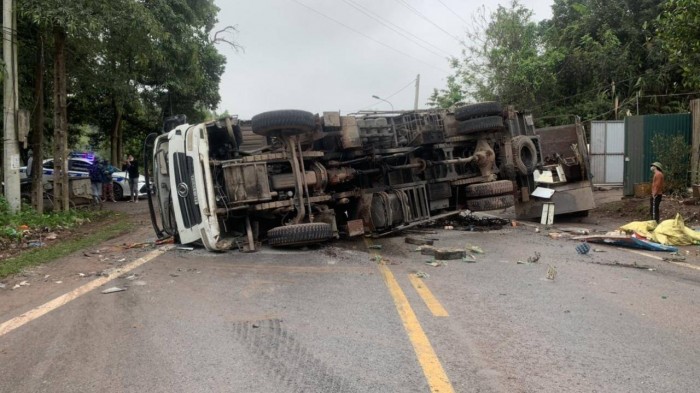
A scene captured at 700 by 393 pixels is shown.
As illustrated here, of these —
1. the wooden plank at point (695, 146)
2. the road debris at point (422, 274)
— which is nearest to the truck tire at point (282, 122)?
the road debris at point (422, 274)

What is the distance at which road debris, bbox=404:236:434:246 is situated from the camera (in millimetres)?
9281

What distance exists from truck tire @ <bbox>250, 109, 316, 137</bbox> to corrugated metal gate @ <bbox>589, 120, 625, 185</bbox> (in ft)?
47.1

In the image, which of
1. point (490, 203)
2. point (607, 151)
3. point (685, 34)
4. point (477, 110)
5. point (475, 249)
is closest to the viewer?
point (475, 249)

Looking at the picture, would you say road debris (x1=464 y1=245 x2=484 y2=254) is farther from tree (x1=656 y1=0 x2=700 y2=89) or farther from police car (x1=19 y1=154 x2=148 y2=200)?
police car (x1=19 y1=154 x2=148 y2=200)

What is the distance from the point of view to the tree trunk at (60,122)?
13.6 meters

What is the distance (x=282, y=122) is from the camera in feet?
27.7

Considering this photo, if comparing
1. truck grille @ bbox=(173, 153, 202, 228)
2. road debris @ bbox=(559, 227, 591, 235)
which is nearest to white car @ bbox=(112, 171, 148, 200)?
truck grille @ bbox=(173, 153, 202, 228)

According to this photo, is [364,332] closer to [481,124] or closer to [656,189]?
[481,124]

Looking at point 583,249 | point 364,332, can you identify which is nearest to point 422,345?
point 364,332

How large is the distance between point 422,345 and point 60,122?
12830 millimetres

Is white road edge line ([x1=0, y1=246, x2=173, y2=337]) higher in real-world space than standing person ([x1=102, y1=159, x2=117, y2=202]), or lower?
lower

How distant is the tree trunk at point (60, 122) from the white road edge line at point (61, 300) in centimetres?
766

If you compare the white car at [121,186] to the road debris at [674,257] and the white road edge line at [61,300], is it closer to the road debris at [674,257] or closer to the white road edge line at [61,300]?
the white road edge line at [61,300]

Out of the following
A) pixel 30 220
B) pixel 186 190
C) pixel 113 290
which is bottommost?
pixel 113 290
